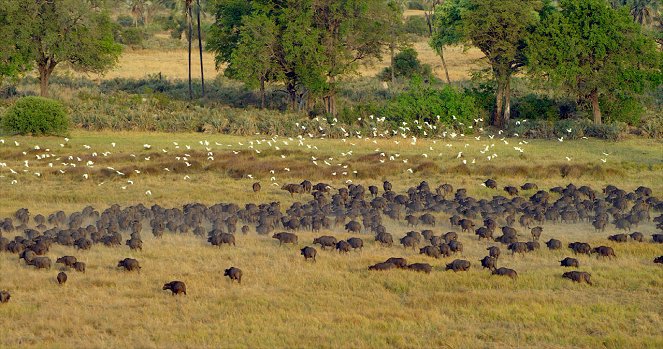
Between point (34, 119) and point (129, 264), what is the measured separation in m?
29.9

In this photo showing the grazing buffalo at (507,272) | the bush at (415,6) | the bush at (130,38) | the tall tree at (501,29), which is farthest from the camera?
the bush at (415,6)

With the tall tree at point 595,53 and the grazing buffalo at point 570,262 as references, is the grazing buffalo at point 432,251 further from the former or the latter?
the tall tree at point 595,53

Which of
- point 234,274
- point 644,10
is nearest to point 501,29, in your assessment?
point 234,274

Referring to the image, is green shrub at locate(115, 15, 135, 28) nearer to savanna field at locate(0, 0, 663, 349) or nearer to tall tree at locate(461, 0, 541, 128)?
savanna field at locate(0, 0, 663, 349)

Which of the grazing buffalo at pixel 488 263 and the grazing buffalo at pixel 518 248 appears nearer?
the grazing buffalo at pixel 488 263

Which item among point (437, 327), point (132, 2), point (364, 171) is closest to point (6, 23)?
point (364, 171)

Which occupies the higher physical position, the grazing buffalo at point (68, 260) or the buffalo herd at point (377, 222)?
the grazing buffalo at point (68, 260)

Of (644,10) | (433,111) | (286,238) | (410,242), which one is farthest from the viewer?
(644,10)

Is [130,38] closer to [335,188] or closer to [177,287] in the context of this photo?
[335,188]

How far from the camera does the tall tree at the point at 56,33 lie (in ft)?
195

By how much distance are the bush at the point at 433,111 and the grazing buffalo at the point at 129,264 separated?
3202 cm

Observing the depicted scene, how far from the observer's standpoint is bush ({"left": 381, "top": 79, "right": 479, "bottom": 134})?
52469mm

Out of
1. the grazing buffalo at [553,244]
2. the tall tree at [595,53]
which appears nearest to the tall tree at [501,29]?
the tall tree at [595,53]

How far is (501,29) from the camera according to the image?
54.4m
